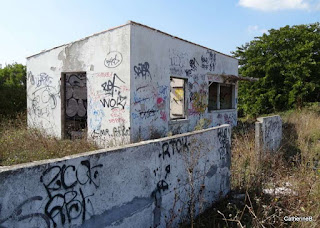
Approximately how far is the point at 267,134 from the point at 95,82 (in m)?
4.96

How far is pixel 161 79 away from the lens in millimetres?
7586

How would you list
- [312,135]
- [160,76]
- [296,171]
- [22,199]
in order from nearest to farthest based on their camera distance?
[22,199], [296,171], [160,76], [312,135]

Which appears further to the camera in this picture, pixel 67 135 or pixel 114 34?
pixel 67 135

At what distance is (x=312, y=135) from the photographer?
8.78 meters

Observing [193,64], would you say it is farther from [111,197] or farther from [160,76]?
[111,197]

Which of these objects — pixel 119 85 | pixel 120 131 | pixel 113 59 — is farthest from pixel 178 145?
pixel 113 59

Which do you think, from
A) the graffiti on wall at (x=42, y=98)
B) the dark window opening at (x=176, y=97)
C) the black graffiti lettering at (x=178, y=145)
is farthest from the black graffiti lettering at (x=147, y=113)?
the black graffiti lettering at (x=178, y=145)

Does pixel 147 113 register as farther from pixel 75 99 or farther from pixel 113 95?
pixel 75 99

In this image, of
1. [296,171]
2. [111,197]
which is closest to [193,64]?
[296,171]

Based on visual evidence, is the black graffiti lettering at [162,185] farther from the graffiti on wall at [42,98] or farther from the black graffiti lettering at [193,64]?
the black graffiti lettering at [193,64]

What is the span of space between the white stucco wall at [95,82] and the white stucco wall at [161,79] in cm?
29

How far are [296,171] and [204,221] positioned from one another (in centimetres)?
250

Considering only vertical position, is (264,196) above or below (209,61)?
below

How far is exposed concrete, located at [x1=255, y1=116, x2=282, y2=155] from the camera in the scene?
5.83 meters
